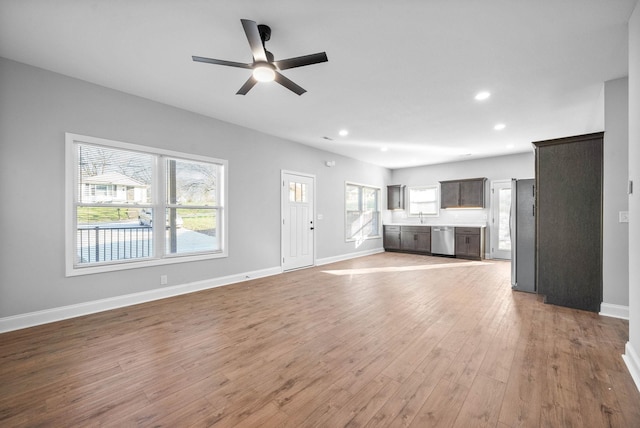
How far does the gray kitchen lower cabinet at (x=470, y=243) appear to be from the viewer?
23.0ft

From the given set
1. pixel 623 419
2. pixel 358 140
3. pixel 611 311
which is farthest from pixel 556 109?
pixel 623 419

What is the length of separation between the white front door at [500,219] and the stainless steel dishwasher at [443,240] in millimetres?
1007

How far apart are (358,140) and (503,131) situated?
268 centimetres

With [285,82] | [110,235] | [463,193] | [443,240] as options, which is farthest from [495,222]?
[110,235]

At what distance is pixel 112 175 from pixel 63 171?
48 centimetres

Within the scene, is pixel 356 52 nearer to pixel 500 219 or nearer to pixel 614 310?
pixel 614 310

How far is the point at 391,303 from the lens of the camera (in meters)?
3.56

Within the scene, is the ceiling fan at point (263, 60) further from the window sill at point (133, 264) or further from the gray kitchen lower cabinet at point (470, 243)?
the gray kitchen lower cabinet at point (470, 243)

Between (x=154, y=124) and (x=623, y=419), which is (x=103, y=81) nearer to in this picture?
(x=154, y=124)

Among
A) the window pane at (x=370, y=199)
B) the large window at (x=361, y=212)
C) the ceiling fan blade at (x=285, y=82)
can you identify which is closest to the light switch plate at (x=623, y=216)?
the ceiling fan blade at (x=285, y=82)

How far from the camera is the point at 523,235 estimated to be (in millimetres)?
4133

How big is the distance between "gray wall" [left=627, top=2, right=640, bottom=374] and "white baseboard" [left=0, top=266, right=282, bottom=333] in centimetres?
463

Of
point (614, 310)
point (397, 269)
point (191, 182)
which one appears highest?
point (191, 182)

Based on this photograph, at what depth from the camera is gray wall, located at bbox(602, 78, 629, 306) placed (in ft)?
9.80
